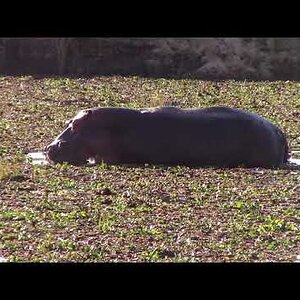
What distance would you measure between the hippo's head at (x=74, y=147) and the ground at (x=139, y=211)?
1.11ft

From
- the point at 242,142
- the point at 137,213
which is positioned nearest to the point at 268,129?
the point at 242,142

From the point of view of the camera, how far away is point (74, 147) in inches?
363

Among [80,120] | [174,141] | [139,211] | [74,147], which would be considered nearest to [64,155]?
[74,147]

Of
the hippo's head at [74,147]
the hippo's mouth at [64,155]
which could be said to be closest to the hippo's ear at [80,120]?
the hippo's head at [74,147]

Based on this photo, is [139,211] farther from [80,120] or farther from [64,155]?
[80,120]

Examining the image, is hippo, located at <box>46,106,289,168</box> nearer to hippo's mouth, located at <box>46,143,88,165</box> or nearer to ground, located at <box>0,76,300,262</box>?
hippo's mouth, located at <box>46,143,88,165</box>

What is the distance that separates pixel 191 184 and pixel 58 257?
10.00ft

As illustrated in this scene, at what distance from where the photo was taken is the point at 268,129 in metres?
9.26

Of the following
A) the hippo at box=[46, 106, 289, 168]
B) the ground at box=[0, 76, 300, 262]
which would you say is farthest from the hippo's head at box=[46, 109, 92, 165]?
the ground at box=[0, 76, 300, 262]

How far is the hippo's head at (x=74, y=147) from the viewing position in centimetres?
918

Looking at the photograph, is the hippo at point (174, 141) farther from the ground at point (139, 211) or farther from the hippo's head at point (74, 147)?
the ground at point (139, 211)

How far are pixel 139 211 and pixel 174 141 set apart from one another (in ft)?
8.73

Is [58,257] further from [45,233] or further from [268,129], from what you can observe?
[268,129]
